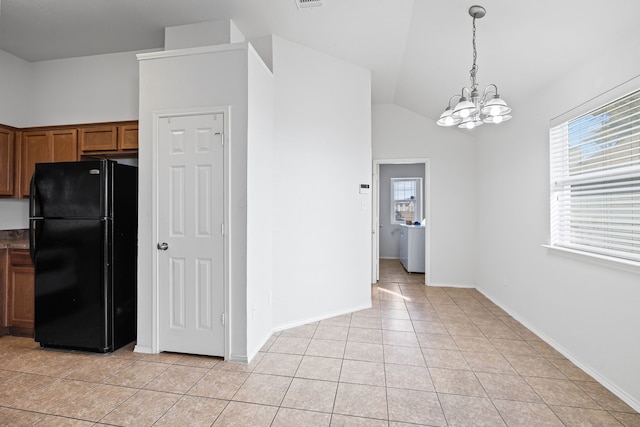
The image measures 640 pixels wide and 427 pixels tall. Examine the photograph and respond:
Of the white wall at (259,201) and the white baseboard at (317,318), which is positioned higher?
the white wall at (259,201)

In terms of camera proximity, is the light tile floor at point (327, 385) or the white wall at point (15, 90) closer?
the light tile floor at point (327, 385)

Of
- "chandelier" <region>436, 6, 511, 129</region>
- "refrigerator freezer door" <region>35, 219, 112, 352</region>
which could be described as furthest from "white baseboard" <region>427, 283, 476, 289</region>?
"refrigerator freezer door" <region>35, 219, 112, 352</region>

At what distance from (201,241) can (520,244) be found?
3.44 m

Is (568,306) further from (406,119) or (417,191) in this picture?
(417,191)

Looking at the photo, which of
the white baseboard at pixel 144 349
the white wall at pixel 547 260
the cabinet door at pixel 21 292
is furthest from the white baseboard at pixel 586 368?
the cabinet door at pixel 21 292

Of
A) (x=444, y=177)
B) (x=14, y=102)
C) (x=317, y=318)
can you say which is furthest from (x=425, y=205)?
(x=14, y=102)

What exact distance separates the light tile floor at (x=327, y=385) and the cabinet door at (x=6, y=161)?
1.65m

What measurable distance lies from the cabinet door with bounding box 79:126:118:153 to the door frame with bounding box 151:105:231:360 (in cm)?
101

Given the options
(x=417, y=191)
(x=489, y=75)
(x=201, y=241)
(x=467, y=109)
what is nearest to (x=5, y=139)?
(x=201, y=241)

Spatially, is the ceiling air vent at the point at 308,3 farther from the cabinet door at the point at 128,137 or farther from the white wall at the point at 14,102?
the white wall at the point at 14,102

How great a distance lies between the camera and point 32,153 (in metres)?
3.57

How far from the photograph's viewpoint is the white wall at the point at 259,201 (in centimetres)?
267

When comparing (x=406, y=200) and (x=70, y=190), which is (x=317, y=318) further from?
(x=406, y=200)

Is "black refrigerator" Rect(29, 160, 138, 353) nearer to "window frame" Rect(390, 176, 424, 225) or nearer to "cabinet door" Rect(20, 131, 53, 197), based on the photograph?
"cabinet door" Rect(20, 131, 53, 197)
